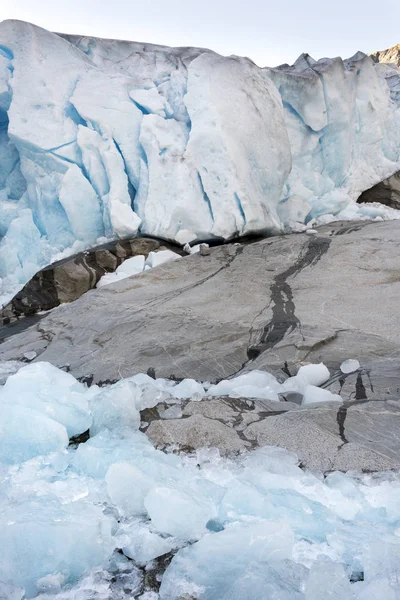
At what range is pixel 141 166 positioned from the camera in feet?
22.4

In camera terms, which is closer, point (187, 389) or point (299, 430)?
point (299, 430)

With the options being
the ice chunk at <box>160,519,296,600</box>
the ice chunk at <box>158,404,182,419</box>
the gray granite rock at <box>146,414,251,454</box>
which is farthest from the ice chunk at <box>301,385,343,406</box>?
the ice chunk at <box>160,519,296,600</box>

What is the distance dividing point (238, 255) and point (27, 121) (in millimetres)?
3426

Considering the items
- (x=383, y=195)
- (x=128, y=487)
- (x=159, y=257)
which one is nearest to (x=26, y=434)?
(x=128, y=487)

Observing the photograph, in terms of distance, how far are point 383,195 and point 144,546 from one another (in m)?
9.23

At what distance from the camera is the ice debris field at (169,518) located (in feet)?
4.82

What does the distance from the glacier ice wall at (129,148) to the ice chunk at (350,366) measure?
361 centimetres

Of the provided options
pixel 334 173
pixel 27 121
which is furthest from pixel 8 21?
pixel 334 173

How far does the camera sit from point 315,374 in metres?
3.11

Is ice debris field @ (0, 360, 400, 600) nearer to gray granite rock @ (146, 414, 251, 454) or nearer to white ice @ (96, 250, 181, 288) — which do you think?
gray granite rock @ (146, 414, 251, 454)

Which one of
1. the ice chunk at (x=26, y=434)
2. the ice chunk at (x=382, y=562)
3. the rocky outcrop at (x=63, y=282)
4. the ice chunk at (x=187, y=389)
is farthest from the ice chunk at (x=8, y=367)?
the ice chunk at (x=382, y=562)

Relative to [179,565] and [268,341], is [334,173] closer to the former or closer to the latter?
[268,341]

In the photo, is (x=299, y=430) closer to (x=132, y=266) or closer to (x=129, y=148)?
(x=132, y=266)

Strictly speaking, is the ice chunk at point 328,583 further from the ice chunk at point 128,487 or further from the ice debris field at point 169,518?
the ice chunk at point 128,487
